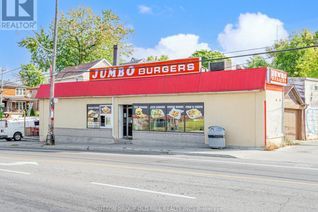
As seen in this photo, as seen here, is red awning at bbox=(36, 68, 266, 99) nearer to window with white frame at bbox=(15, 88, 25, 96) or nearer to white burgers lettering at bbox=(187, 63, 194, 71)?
white burgers lettering at bbox=(187, 63, 194, 71)

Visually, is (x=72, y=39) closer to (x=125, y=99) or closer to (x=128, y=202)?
(x=125, y=99)

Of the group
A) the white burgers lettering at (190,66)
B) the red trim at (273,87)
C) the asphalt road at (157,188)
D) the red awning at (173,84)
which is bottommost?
the asphalt road at (157,188)

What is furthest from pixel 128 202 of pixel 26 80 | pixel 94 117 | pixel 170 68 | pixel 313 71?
pixel 26 80

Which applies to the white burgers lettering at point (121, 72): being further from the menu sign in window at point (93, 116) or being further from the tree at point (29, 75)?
the tree at point (29, 75)

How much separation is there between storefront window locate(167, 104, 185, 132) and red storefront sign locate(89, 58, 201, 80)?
2.23 metres

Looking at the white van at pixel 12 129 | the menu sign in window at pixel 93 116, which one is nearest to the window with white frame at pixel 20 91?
the white van at pixel 12 129

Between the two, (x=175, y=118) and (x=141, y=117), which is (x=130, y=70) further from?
(x=175, y=118)

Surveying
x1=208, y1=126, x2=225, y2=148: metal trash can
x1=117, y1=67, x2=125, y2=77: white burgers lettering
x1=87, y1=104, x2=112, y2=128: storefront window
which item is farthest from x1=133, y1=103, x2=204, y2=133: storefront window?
x1=117, y1=67, x2=125, y2=77: white burgers lettering

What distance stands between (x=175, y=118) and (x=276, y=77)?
6344mm

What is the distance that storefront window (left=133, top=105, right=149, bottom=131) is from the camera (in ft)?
80.0

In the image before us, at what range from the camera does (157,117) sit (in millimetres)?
23812

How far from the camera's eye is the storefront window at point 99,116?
26402mm

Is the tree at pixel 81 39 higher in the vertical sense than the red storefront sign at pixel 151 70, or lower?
higher

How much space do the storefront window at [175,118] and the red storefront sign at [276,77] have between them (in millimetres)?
5445
